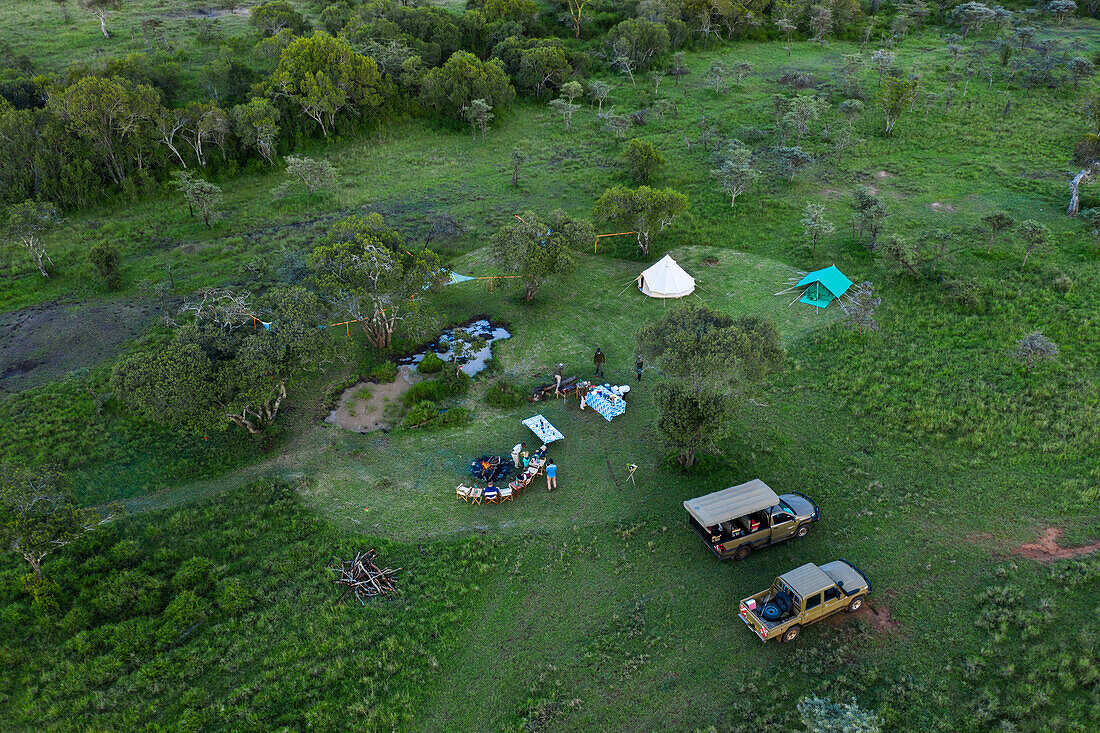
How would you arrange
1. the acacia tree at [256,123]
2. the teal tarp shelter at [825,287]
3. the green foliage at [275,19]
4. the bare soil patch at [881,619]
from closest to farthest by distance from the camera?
the bare soil patch at [881,619]
the teal tarp shelter at [825,287]
the acacia tree at [256,123]
the green foliage at [275,19]

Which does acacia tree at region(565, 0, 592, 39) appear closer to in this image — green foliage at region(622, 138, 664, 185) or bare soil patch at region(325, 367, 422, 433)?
green foliage at region(622, 138, 664, 185)

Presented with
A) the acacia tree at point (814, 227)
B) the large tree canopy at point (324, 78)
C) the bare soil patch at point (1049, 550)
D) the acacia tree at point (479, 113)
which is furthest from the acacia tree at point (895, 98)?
the large tree canopy at point (324, 78)

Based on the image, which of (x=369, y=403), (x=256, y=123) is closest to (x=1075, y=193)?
(x=369, y=403)

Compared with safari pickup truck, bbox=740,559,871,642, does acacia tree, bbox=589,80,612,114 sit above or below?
above

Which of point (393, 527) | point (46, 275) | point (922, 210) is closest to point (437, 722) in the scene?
point (393, 527)

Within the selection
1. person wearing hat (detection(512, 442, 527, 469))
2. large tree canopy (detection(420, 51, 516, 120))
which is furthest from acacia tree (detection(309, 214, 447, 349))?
large tree canopy (detection(420, 51, 516, 120))

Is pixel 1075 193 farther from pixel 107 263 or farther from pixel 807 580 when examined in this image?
pixel 107 263

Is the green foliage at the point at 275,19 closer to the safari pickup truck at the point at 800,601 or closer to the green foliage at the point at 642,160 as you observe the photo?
the green foliage at the point at 642,160

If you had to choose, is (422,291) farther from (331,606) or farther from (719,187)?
(719,187)
